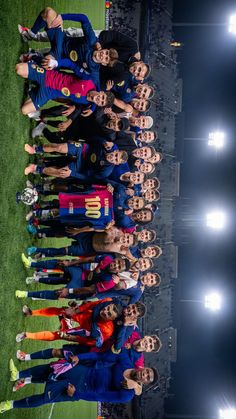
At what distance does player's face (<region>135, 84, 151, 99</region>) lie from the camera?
7413 millimetres

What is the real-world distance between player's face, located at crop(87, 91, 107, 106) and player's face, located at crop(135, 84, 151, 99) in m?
1.33

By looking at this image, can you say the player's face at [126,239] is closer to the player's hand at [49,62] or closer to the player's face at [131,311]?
the player's face at [131,311]

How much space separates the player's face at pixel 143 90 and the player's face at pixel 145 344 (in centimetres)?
414

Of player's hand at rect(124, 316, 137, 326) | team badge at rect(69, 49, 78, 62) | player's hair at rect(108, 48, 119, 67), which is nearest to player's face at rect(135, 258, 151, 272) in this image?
player's hand at rect(124, 316, 137, 326)

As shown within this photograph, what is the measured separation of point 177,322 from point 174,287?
122 cm

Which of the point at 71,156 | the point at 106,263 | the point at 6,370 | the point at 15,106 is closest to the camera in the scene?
Result: the point at 6,370

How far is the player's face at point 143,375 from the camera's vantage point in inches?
213

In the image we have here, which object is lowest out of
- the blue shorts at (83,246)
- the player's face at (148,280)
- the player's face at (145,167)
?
the player's face at (148,280)

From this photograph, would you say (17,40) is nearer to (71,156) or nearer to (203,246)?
(71,156)

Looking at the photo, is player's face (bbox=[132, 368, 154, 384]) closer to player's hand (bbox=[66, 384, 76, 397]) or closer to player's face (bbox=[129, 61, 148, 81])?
player's hand (bbox=[66, 384, 76, 397])

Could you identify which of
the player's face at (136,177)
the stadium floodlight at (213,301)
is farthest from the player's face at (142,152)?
the stadium floodlight at (213,301)

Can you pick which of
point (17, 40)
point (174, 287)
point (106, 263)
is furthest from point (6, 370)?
point (174, 287)

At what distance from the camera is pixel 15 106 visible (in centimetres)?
582

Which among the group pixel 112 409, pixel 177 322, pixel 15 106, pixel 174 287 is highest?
pixel 15 106
